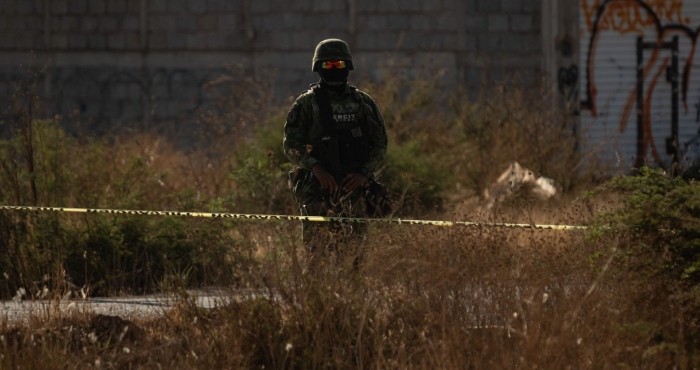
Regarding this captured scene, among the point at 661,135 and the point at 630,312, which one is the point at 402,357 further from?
the point at 661,135

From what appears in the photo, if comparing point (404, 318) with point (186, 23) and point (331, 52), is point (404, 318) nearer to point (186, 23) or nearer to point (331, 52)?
point (331, 52)

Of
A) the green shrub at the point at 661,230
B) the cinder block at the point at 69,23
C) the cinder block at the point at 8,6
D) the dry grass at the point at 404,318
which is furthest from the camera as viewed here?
the cinder block at the point at 8,6

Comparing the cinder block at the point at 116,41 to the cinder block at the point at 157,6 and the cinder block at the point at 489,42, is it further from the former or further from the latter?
the cinder block at the point at 489,42

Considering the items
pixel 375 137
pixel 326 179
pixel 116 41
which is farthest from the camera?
pixel 116 41

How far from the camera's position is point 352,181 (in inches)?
280

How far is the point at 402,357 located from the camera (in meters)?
5.51

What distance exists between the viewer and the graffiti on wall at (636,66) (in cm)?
1808

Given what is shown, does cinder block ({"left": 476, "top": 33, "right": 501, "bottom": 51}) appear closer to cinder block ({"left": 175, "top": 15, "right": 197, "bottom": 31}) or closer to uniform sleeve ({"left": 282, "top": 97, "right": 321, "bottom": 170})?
cinder block ({"left": 175, "top": 15, "right": 197, "bottom": 31})

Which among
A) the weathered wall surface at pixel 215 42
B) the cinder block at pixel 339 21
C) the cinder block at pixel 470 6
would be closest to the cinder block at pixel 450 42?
the weathered wall surface at pixel 215 42

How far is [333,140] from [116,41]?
12928mm

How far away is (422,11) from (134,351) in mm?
13189

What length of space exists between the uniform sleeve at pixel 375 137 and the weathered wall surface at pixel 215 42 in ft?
34.1

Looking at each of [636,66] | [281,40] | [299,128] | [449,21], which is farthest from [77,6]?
[299,128]

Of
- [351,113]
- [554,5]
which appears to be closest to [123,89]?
[554,5]
